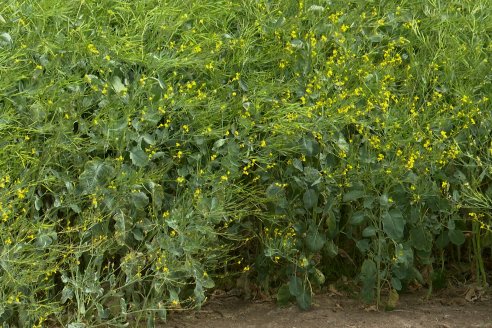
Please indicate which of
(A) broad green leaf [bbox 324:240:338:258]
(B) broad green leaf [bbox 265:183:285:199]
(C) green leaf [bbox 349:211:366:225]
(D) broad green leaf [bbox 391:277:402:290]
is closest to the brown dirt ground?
(D) broad green leaf [bbox 391:277:402:290]

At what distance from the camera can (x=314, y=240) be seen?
5055mm

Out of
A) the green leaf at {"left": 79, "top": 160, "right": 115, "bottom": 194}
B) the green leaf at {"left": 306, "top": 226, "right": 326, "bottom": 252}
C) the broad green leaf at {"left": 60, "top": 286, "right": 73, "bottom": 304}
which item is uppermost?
the green leaf at {"left": 79, "top": 160, "right": 115, "bottom": 194}

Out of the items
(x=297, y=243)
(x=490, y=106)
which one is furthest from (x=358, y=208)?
(x=490, y=106)

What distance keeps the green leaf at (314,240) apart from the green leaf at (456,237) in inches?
27.7

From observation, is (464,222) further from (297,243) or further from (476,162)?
(297,243)

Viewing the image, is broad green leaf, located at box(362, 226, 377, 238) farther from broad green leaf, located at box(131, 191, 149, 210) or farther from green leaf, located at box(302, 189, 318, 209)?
broad green leaf, located at box(131, 191, 149, 210)

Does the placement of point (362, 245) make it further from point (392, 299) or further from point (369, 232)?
point (392, 299)

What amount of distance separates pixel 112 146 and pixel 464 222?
6.63ft

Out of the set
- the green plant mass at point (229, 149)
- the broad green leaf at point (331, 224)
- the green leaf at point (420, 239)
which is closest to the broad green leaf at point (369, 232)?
the green plant mass at point (229, 149)

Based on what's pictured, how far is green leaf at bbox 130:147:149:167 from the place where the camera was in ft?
15.2

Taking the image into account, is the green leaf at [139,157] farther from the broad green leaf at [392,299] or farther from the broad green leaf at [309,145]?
the broad green leaf at [392,299]

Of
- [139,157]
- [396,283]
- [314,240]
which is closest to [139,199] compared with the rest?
[139,157]

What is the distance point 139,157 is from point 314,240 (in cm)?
102

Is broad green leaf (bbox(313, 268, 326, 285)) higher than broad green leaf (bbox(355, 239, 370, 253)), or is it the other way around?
broad green leaf (bbox(355, 239, 370, 253))
